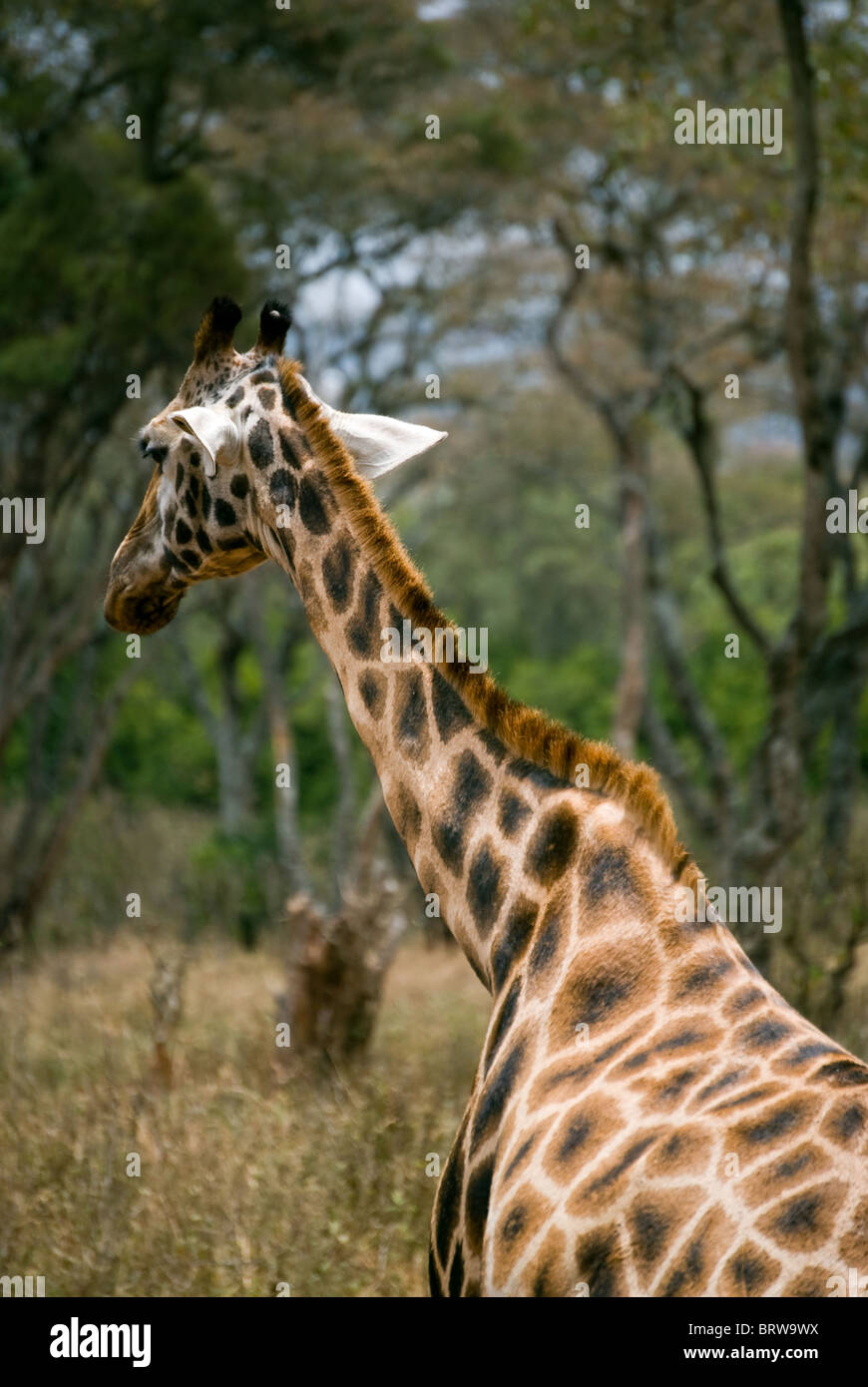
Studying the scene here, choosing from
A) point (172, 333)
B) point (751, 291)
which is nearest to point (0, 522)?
point (172, 333)

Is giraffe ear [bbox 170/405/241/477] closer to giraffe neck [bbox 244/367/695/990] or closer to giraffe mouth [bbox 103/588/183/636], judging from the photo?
giraffe neck [bbox 244/367/695/990]

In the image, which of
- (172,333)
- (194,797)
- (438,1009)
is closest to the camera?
(438,1009)

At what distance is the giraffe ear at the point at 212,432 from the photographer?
3.36 metres

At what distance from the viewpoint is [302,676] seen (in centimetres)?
2327

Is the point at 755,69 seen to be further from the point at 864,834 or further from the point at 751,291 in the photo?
the point at 864,834

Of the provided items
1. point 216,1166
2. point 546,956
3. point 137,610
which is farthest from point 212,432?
point 216,1166

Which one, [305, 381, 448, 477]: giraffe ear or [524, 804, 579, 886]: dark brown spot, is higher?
[305, 381, 448, 477]: giraffe ear

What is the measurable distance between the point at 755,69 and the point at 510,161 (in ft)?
10.2

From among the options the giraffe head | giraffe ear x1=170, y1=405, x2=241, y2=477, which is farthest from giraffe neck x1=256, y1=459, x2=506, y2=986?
giraffe ear x1=170, y1=405, x2=241, y2=477

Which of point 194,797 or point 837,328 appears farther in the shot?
point 194,797

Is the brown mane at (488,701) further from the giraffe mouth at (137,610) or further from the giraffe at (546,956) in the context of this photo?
the giraffe mouth at (137,610)

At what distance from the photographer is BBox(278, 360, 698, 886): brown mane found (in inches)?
113

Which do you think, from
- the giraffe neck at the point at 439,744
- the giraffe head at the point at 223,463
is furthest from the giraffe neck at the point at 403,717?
the giraffe head at the point at 223,463

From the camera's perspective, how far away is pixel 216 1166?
5129 mm
